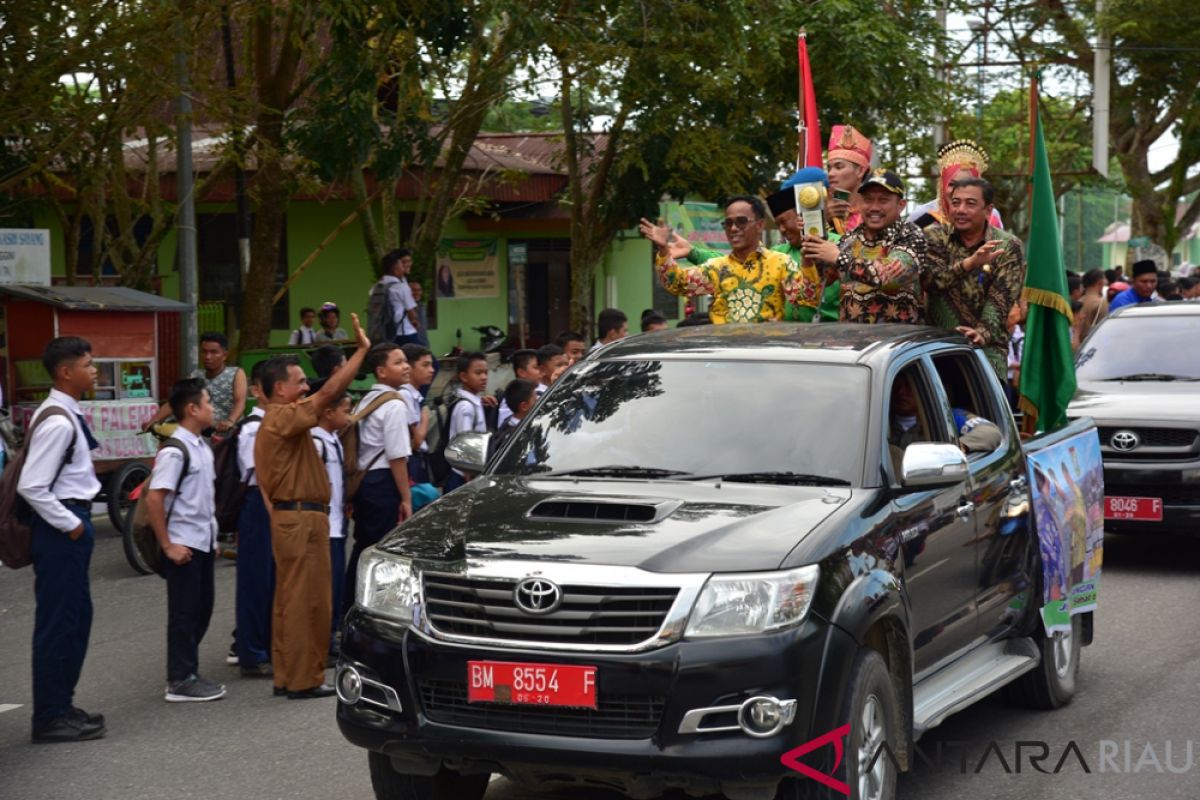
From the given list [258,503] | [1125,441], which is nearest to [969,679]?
[258,503]

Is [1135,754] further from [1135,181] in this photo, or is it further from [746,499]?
[1135,181]

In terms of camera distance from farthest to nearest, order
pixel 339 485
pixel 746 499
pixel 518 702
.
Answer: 1. pixel 339 485
2. pixel 746 499
3. pixel 518 702

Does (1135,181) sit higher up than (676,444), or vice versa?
(1135,181)

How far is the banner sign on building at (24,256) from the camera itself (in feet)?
50.8

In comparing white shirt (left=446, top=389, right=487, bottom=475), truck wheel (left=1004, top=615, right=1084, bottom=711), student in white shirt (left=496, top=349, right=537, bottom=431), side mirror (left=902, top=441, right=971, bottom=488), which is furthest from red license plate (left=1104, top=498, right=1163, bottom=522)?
side mirror (left=902, top=441, right=971, bottom=488)

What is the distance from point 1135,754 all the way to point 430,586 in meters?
3.23

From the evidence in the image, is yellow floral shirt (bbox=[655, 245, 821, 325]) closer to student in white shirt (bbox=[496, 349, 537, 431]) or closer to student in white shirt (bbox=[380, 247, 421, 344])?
student in white shirt (bbox=[496, 349, 537, 431])

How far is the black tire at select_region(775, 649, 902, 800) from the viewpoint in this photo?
5.16 m

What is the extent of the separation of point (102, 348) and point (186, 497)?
21.6 feet

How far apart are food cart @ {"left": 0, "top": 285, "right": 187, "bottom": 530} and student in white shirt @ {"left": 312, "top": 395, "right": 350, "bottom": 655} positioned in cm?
487

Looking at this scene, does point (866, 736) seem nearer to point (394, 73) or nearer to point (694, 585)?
point (694, 585)

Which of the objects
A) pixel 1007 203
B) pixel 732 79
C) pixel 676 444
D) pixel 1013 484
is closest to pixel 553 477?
pixel 676 444

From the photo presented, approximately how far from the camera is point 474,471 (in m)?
6.66

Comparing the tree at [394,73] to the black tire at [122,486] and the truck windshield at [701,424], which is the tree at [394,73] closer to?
the black tire at [122,486]
